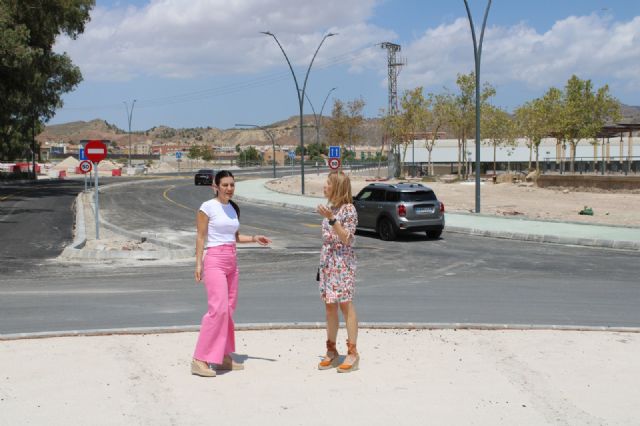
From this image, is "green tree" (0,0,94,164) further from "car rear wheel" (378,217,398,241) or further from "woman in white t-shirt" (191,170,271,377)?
"woman in white t-shirt" (191,170,271,377)

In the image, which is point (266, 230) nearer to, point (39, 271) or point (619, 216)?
point (39, 271)

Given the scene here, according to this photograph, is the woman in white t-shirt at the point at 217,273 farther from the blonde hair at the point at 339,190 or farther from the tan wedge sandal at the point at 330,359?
the blonde hair at the point at 339,190

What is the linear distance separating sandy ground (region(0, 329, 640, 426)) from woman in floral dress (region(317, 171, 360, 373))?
0.20 metres

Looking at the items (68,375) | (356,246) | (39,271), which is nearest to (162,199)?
(356,246)

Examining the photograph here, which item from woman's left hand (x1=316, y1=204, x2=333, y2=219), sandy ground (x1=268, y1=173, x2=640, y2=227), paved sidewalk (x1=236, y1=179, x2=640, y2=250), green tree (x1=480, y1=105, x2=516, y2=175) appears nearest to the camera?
woman's left hand (x1=316, y1=204, x2=333, y2=219)

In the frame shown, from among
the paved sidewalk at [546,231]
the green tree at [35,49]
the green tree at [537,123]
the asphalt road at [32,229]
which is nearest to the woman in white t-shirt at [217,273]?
the asphalt road at [32,229]

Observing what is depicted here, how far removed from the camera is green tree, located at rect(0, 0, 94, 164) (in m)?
37.7

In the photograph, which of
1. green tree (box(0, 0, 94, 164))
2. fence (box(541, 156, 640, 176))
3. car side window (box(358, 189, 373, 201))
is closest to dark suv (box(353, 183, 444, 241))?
car side window (box(358, 189, 373, 201))

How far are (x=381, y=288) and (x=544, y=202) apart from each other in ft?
91.8

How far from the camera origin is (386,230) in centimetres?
2033

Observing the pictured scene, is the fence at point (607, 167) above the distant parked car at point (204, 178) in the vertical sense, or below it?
above

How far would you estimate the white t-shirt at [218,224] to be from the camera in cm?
632

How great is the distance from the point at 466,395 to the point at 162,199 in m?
37.6

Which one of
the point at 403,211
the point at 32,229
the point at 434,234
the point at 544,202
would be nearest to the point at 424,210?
the point at 403,211
